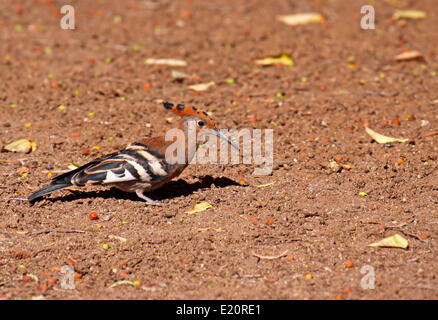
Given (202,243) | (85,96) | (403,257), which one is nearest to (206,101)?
(85,96)

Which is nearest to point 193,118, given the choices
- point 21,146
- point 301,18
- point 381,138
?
point 21,146

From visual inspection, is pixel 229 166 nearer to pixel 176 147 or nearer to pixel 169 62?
pixel 176 147

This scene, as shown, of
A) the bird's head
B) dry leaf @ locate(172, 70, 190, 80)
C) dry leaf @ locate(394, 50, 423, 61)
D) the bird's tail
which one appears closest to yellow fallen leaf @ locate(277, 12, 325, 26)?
dry leaf @ locate(394, 50, 423, 61)

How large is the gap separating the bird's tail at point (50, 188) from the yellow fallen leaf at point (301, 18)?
5373mm

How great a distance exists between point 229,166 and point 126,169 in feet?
3.79

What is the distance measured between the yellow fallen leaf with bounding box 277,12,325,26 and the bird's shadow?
4.51m

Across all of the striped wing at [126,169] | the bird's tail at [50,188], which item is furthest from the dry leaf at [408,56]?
the bird's tail at [50,188]

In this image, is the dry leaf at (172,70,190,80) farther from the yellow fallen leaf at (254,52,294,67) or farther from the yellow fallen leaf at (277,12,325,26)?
the yellow fallen leaf at (277,12,325,26)

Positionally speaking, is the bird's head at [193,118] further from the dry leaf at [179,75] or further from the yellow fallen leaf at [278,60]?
the yellow fallen leaf at [278,60]

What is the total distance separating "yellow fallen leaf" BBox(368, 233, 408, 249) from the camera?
15.8ft

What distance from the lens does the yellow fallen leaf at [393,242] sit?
4.82 meters

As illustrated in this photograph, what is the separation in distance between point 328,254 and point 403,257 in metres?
0.55

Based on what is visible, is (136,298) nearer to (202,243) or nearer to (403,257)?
(202,243)

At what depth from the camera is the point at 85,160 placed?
6.30 meters
